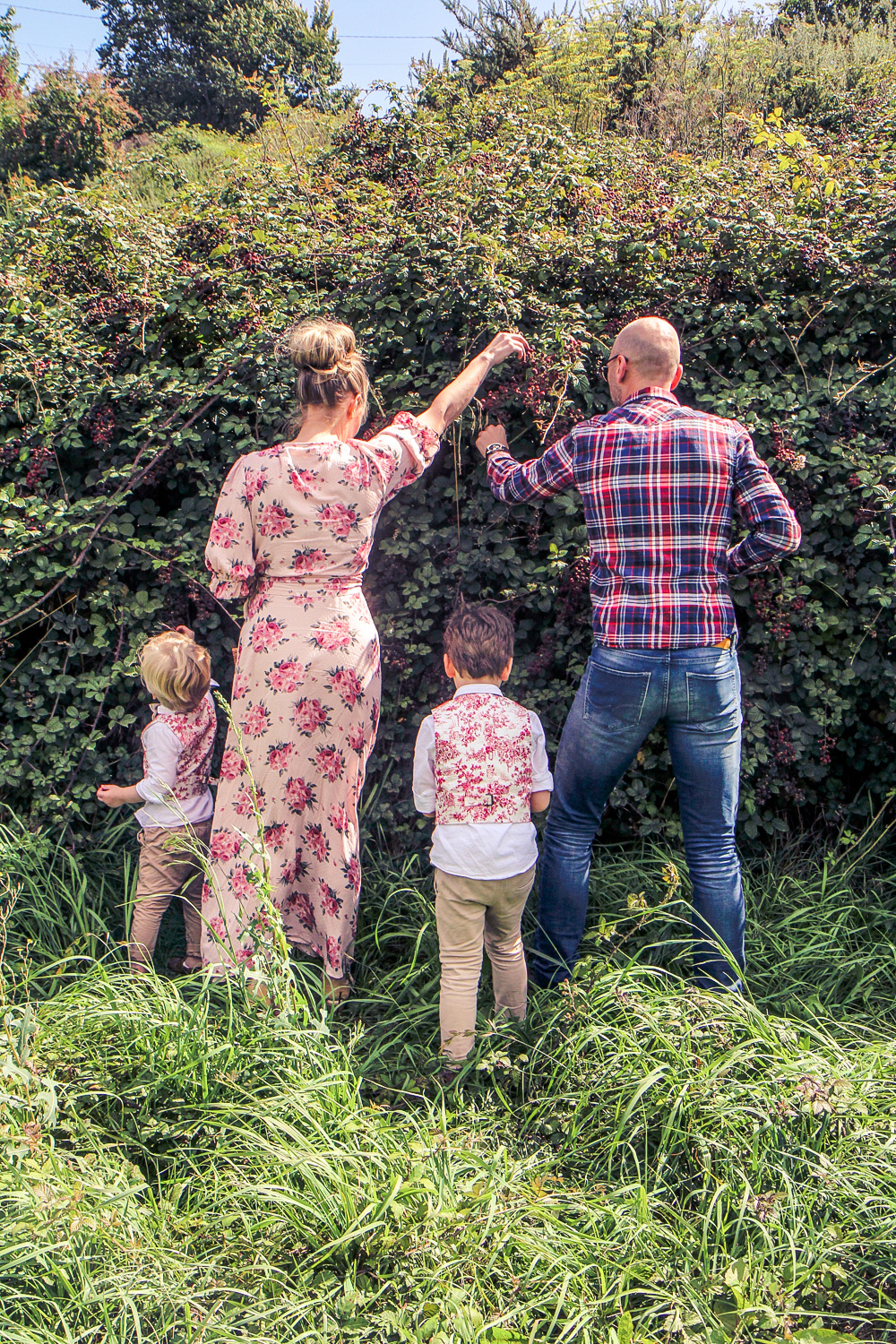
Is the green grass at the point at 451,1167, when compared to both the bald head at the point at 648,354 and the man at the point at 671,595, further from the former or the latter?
the bald head at the point at 648,354

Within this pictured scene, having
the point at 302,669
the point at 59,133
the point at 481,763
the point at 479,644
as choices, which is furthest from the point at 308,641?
the point at 59,133

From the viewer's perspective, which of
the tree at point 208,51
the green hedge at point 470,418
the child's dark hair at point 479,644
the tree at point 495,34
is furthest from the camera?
the tree at point 208,51

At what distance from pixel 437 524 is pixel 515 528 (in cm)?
31

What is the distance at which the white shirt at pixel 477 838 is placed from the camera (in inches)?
99.0

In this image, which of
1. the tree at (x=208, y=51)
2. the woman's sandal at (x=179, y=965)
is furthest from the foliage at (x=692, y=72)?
the tree at (x=208, y=51)

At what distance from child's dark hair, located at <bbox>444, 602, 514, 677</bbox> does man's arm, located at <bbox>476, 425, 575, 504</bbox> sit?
0.46m

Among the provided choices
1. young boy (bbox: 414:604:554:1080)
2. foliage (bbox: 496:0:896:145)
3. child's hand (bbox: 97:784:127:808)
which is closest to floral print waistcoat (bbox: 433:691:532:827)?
young boy (bbox: 414:604:554:1080)

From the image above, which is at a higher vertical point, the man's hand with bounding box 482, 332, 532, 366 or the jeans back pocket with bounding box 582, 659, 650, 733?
the man's hand with bounding box 482, 332, 532, 366

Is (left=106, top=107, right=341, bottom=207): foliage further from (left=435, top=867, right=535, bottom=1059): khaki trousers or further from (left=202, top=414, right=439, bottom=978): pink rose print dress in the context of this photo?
(left=435, top=867, right=535, bottom=1059): khaki trousers

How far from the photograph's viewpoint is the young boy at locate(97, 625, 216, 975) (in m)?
2.99

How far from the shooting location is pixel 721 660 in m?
2.57

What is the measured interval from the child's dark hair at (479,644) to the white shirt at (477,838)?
0.19 feet

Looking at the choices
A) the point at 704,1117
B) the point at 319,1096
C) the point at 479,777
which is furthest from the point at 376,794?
the point at 704,1117

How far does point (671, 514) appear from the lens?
2.54 m
